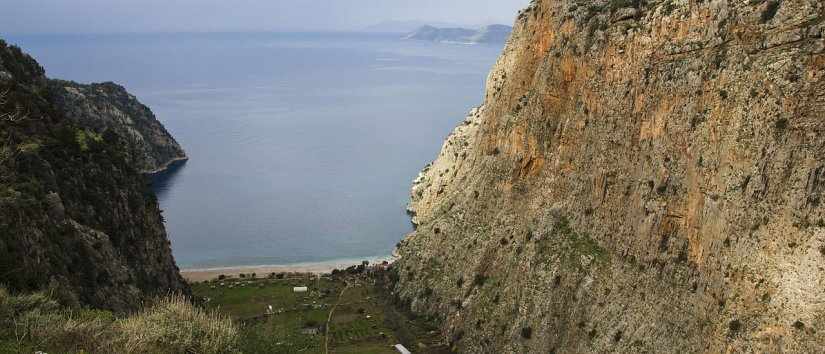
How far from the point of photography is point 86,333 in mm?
22484

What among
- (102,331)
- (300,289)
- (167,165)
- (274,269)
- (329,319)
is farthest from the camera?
(167,165)

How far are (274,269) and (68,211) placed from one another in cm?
4150

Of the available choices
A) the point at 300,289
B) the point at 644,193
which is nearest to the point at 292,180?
the point at 300,289

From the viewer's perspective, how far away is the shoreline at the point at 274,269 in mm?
79938

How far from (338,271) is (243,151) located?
7384 centimetres

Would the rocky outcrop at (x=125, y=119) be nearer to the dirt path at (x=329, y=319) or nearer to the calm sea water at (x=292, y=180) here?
the calm sea water at (x=292, y=180)

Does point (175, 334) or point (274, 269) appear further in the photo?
point (274, 269)

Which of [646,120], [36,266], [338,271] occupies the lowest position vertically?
[338,271]

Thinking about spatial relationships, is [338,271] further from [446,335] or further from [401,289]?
[446,335]

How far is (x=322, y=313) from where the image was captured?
202ft

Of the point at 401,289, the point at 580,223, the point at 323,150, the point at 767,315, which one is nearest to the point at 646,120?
the point at 580,223

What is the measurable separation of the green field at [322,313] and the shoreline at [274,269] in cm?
512

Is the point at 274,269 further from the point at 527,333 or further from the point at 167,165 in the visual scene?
the point at 167,165

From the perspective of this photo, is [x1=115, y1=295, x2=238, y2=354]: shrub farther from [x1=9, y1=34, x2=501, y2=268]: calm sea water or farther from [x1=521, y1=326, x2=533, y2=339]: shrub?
[x1=9, y1=34, x2=501, y2=268]: calm sea water
